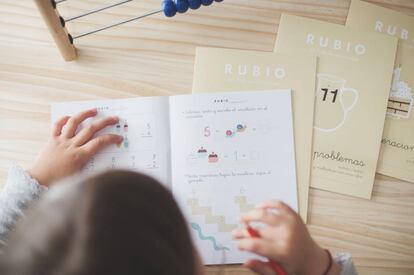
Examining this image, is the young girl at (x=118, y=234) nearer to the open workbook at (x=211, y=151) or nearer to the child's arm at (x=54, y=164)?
the open workbook at (x=211, y=151)

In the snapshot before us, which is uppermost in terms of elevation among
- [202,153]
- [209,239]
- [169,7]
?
[169,7]

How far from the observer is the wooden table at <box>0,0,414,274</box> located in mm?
645

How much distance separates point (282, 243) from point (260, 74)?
0.95 ft

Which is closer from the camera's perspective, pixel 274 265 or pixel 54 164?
pixel 274 265

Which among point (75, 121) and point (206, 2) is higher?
point (206, 2)

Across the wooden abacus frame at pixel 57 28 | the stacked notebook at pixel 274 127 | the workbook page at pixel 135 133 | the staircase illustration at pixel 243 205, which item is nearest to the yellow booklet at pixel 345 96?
the stacked notebook at pixel 274 127

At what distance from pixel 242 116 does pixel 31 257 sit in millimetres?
403

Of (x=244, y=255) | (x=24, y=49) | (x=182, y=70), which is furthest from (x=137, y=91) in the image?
(x=244, y=255)

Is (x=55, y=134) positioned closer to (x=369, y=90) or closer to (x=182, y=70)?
(x=182, y=70)

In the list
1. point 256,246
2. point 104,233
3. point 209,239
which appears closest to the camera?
point 104,233

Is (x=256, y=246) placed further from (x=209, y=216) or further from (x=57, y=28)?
(x=57, y=28)

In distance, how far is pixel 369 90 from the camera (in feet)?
2.23

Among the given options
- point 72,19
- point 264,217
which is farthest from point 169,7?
point 264,217

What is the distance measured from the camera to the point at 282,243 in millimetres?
535
